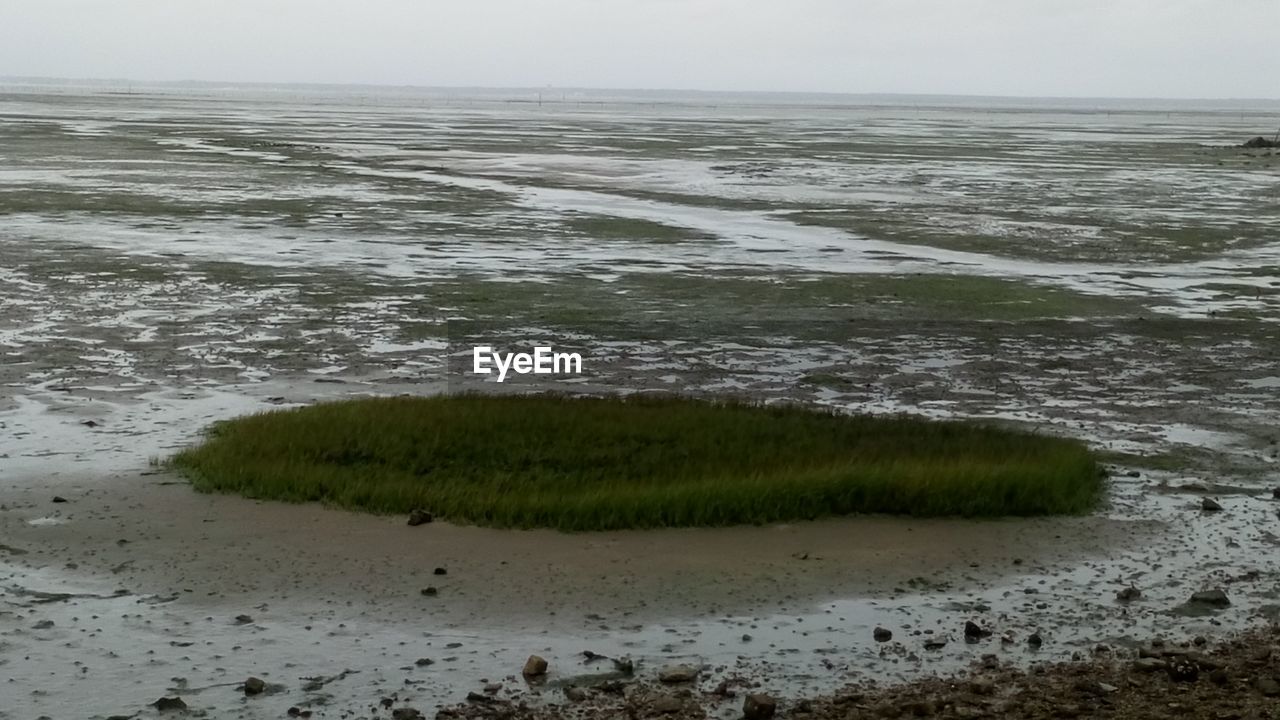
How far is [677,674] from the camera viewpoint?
7.80 m

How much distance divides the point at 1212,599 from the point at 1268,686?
1673 millimetres

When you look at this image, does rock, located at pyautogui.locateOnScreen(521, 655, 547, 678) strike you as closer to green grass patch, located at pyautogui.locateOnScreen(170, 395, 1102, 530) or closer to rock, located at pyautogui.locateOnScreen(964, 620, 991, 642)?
rock, located at pyautogui.locateOnScreen(964, 620, 991, 642)

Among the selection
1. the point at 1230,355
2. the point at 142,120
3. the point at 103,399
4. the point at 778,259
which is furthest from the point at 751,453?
the point at 142,120

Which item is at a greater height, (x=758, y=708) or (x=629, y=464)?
(x=758, y=708)

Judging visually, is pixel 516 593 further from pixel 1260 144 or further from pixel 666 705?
pixel 1260 144

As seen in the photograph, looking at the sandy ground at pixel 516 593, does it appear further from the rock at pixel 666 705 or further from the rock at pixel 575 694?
the rock at pixel 666 705

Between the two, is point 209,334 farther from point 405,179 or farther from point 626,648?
point 405,179

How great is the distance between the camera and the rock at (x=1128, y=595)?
933 centimetres

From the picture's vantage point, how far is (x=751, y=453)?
12.3 m

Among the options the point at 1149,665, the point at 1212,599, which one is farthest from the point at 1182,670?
the point at 1212,599

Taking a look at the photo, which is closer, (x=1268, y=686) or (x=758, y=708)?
(x=758, y=708)

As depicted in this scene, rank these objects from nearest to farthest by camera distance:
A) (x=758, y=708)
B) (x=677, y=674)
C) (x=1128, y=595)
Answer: (x=758, y=708), (x=677, y=674), (x=1128, y=595)

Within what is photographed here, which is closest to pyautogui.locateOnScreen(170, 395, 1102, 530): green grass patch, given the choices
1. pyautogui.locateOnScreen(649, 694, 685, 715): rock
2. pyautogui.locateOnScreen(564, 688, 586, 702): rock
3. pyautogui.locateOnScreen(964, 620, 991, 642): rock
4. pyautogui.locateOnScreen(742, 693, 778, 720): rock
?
pyautogui.locateOnScreen(964, 620, 991, 642): rock

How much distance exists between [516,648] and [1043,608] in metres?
3.09
